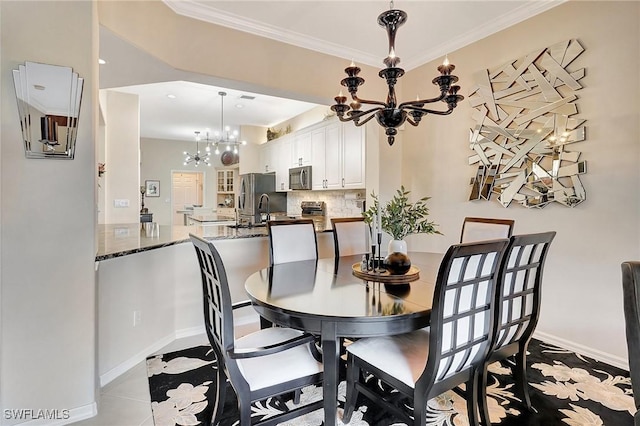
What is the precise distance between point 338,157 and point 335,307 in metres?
3.44

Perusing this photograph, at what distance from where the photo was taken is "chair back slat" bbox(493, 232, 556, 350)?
64.4 inches

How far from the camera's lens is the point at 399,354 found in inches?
64.9

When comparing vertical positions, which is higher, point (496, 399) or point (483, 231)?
point (483, 231)

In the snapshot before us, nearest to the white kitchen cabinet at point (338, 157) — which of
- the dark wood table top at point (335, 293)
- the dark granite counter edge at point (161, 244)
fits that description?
the dark granite counter edge at point (161, 244)

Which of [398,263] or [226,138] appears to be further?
[226,138]

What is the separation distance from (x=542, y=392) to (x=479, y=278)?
4.32 ft

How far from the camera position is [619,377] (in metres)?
2.30

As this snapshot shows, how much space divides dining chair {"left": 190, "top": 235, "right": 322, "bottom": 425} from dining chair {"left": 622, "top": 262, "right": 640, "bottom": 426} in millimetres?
1180

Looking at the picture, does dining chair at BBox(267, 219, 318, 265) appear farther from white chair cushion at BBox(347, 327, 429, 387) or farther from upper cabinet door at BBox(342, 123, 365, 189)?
upper cabinet door at BBox(342, 123, 365, 189)

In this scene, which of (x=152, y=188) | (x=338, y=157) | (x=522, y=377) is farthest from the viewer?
(x=152, y=188)

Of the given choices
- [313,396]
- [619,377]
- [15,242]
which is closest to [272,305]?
[313,396]

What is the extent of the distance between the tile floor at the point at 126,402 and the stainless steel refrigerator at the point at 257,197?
13.1 feet

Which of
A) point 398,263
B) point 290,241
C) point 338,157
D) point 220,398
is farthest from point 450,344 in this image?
point 338,157

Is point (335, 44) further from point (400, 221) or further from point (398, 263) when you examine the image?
point (398, 263)
